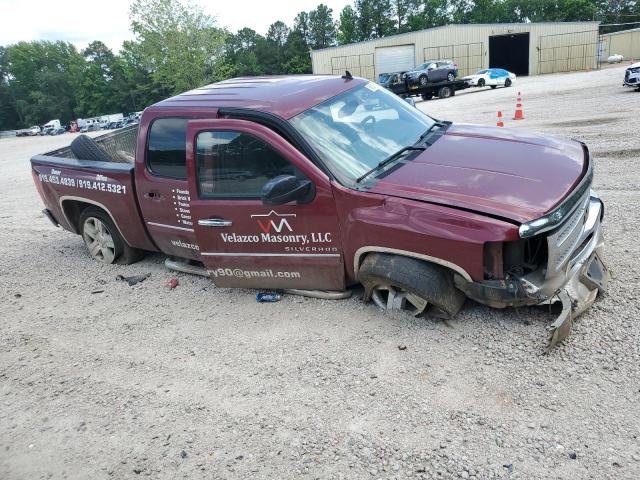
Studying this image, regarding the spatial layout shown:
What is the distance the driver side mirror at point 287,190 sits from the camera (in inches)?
A: 138

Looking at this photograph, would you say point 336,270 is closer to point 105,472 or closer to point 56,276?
point 105,472

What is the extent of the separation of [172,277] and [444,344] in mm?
3123

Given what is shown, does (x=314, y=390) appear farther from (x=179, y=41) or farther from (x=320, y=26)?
(x=320, y=26)

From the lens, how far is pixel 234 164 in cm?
400

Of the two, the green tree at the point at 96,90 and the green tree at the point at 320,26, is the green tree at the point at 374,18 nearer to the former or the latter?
the green tree at the point at 320,26

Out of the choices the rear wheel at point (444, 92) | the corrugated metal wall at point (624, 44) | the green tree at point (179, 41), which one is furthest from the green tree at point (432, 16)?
the rear wheel at point (444, 92)

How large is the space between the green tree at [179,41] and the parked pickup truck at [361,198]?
40.2 metres

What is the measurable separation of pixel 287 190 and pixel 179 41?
142 feet

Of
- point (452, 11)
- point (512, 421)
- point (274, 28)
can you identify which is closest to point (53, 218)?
point (512, 421)

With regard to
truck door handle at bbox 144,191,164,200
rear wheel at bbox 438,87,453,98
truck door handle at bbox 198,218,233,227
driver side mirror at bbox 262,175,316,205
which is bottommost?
rear wheel at bbox 438,87,453,98

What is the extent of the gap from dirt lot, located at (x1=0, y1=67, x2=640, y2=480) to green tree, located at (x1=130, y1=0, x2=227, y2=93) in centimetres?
4093

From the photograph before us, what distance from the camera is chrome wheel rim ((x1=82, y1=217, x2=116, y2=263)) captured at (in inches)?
226

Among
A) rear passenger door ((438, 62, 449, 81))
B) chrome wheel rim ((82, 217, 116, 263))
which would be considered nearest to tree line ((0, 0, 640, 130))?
rear passenger door ((438, 62, 449, 81))

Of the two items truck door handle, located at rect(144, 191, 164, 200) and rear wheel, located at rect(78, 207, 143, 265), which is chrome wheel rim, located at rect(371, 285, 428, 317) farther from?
rear wheel, located at rect(78, 207, 143, 265)
